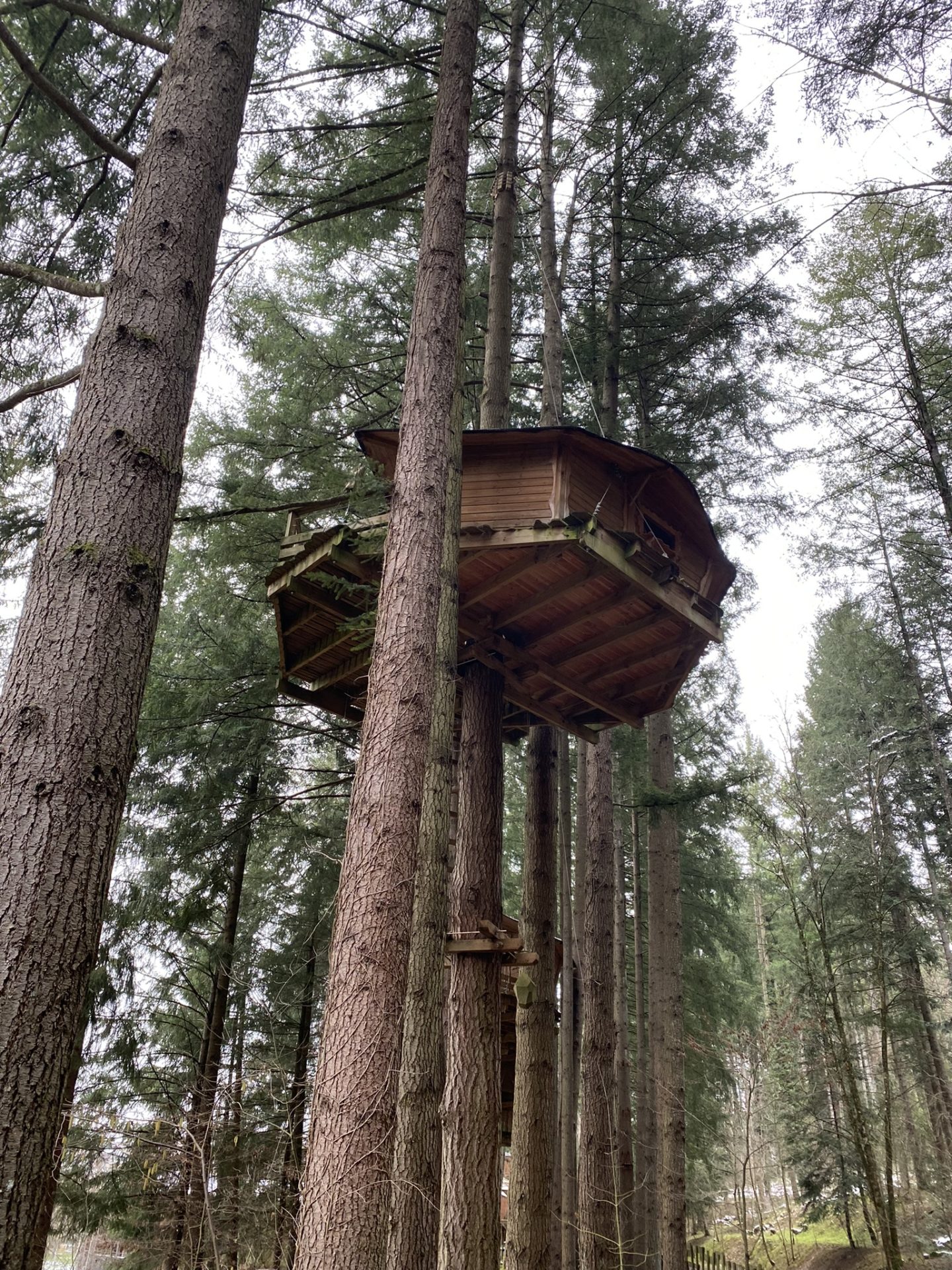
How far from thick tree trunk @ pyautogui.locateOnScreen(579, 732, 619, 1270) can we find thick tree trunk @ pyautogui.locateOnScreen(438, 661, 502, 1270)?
2.09 meters

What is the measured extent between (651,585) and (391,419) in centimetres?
521

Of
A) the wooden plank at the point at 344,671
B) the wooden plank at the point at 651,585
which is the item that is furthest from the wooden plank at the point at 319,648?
the wooden plank at the point at 651,585

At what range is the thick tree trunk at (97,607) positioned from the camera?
233 cm

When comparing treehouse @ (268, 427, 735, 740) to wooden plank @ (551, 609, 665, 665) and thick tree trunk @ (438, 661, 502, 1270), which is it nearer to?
wooden plank @ (551, 609, 665, 665)

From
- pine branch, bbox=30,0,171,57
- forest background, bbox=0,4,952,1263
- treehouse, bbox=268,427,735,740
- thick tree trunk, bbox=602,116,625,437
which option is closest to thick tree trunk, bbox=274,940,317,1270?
forest background, bbox=0,4,952,1263

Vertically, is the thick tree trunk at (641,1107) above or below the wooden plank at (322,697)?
below

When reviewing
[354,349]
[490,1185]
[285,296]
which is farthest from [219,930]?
[285,296]

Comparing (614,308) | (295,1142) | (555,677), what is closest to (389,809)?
(555,677)

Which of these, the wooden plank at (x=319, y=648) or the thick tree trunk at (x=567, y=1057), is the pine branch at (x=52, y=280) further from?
the thick tree trunk at (x=567, y=1057)

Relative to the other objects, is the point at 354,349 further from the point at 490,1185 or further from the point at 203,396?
the point at 490,1185

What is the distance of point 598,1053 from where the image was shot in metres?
8.34

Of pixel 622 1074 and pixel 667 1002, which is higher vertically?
pixel 667 1002

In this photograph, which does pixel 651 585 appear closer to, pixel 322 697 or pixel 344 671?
pixel 344 671

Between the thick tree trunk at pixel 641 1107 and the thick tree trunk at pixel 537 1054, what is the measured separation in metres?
5.08
